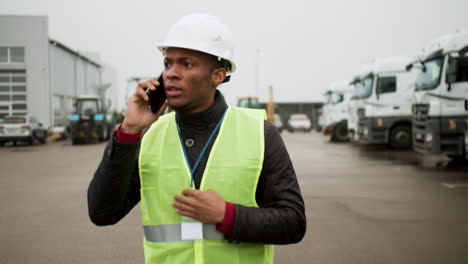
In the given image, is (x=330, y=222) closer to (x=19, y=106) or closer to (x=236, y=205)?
(x=236, y=205)

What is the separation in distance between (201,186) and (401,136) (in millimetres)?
17763

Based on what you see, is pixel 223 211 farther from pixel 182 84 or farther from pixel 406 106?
pixel 406 106

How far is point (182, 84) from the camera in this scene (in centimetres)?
206

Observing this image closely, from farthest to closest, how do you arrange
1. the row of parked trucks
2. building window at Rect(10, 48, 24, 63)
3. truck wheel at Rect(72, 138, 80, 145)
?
building window at Rect(10, 48, 24, 63) < truck wheel at Rect(72, 138, 80, 145) < the row of parked trucks

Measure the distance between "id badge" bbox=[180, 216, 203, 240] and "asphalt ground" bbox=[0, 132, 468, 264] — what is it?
3145 millimetres

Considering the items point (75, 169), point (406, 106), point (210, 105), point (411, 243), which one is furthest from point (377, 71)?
point (210, 105)

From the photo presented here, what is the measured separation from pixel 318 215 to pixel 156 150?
5263 mm

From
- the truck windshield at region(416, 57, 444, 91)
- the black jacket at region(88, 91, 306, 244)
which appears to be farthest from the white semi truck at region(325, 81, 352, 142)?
the black jacket at region(88, 91, 306, 244)

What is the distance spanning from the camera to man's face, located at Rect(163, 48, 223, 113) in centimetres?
206

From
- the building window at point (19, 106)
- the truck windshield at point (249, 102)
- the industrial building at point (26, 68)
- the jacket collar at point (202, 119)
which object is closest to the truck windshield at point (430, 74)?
the jacket collar at point (202, 119)

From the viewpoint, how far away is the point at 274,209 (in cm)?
197

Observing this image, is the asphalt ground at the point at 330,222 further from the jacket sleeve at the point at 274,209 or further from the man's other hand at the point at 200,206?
the man's other hand at the point at 200,206

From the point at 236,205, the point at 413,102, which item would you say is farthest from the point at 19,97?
the point at 236,205

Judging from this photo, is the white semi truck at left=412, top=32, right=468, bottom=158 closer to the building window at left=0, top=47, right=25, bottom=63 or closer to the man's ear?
the man's ear
